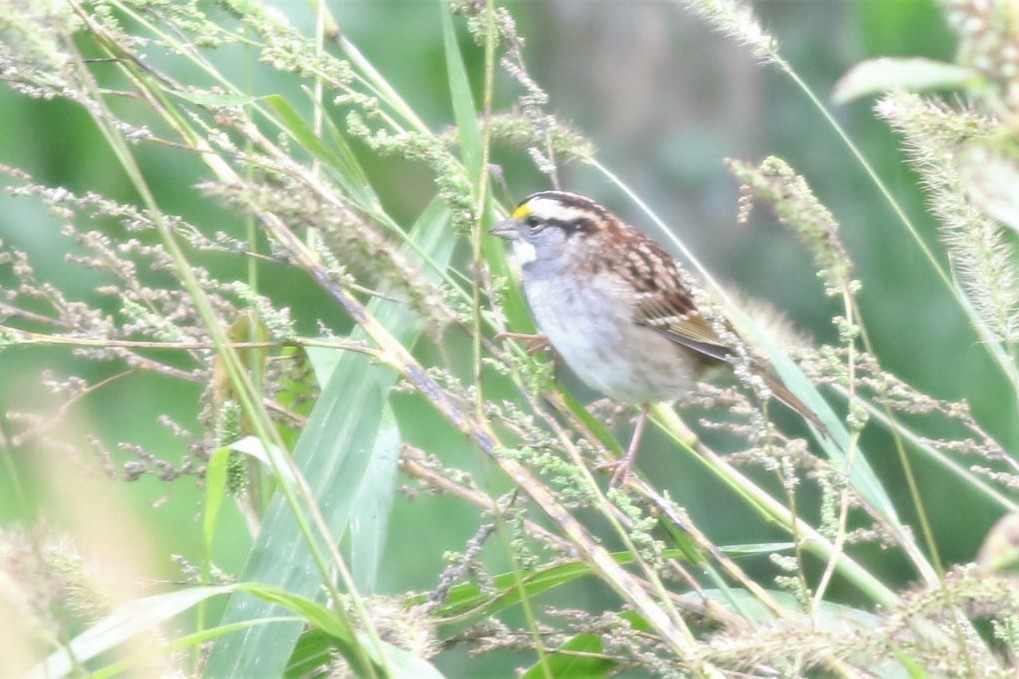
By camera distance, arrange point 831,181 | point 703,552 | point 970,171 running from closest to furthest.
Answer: point 970,171 → point 703,552 → point 831,181

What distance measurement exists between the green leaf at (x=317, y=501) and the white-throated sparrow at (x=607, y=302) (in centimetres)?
115

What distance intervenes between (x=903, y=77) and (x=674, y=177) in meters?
3.80

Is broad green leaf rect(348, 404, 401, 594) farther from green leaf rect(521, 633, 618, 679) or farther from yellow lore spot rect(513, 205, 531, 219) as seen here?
yellow lore spot rect(513, 205, 531, 219)

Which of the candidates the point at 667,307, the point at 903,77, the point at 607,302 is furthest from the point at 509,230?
the point at 903,77

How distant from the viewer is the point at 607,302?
2.88 meters

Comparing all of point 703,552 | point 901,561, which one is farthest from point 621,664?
point 901,561

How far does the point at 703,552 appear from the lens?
161 centimetres

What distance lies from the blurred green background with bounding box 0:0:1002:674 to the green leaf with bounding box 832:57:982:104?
3247 millimetres

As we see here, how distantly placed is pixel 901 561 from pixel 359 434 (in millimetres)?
3225

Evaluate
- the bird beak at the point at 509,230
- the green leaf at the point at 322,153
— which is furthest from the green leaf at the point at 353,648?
the bird beak at the point at 509,230

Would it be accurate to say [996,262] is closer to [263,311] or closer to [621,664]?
[621,664]

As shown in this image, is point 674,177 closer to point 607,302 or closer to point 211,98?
point 607,302

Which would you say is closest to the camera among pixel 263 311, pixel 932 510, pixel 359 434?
pixel 263 311

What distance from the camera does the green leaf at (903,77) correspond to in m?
0.75
